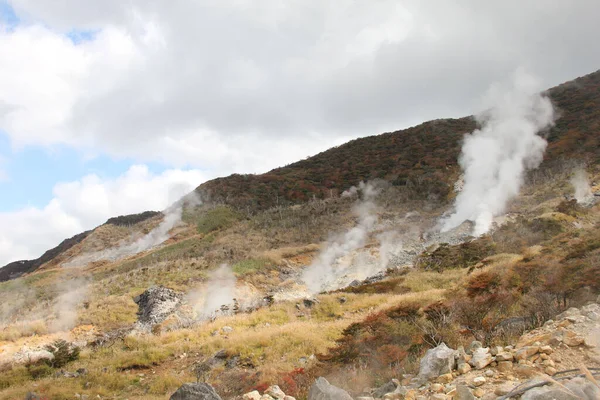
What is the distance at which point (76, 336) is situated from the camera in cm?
1742

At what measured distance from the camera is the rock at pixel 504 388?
372 centimetres

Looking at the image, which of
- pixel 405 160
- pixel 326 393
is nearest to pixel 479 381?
pixel 326 393

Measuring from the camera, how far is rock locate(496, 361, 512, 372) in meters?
4.50

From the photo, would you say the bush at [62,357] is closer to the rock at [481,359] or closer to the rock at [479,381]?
the rock at [481,359]

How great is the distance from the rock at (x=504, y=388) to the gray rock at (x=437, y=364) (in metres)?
1.12

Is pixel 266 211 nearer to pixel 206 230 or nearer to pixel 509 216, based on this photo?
pixel 206 230

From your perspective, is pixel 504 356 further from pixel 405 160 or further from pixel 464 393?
pixel 405 160

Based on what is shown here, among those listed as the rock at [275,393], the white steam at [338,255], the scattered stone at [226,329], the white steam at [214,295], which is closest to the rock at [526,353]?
the rock at [275,393]

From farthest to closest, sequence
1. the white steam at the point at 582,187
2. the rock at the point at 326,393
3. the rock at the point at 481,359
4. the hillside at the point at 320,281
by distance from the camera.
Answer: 1. the white steam at the point at 582,187
2. the hillside at the point at 320,281
3. the rock at the point at 326,393
4. the rock at the point at 481,359

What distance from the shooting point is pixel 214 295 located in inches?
949

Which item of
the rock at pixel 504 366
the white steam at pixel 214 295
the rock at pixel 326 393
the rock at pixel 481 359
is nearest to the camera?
the rock at pixel 504 366

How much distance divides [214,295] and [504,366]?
70.0ft

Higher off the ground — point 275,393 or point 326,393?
point 326,393

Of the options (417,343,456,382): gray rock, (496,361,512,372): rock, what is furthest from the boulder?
(417,343,456,382): gray rock
